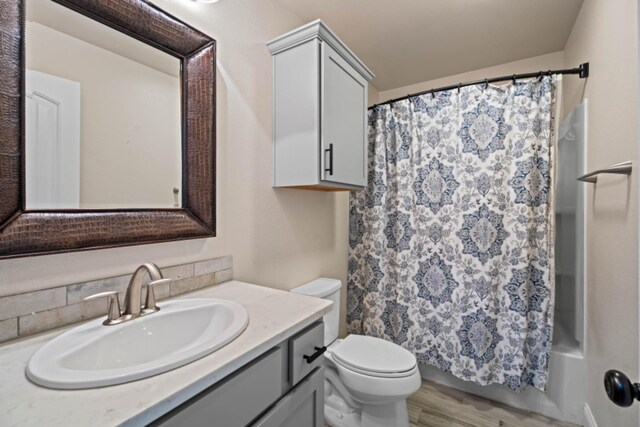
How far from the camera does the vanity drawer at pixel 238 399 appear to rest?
1.84ft

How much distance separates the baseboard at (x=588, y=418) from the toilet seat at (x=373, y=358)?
0.96 metres

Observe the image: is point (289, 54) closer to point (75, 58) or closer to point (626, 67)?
→ point (75, 58)

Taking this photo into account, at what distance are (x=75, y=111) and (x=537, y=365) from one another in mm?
2507

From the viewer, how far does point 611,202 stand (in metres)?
1.20

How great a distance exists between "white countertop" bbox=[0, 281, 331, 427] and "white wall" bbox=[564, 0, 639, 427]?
1196 millimetres

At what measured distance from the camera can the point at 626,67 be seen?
104 centimetres

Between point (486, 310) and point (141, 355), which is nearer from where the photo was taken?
point (141, 355)

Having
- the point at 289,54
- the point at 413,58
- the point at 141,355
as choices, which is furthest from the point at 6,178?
the point at 413,58

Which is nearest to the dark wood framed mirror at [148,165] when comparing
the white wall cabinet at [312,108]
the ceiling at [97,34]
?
the ceiling at [97,34]

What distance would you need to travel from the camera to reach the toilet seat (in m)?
1.37

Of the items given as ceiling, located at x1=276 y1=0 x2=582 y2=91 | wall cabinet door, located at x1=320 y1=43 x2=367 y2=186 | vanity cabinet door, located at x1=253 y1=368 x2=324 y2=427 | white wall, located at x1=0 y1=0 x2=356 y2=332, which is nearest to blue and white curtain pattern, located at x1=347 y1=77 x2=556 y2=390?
ceiling, located at x1=276 y1=0 x2=582 y2=91

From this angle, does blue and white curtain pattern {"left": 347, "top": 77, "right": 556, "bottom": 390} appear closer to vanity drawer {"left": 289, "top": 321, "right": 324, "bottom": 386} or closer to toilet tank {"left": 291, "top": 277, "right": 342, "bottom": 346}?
toilet tank {"left": 291, "top": 277, "right": 342, "bottom": 346}

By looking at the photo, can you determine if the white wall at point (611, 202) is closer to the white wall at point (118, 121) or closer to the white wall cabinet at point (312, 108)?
the white wall cabinet at point (312, 108)

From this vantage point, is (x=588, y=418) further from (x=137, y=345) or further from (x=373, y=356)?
(x=137, y=345)
